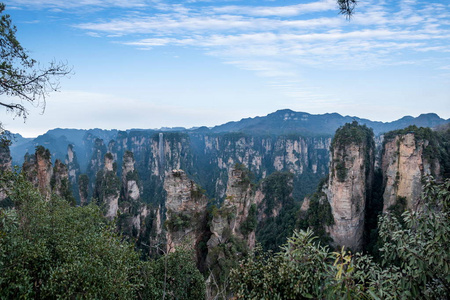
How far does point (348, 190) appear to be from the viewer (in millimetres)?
32531

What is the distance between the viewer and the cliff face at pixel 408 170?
94.8 ft

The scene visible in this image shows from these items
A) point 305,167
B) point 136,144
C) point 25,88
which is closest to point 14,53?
point 25,88

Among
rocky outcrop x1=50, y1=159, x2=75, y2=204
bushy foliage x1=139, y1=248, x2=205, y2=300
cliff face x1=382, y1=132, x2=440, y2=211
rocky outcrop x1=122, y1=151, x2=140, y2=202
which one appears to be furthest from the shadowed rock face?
cliff face x1=382, y1=132, x2=440, y2=211

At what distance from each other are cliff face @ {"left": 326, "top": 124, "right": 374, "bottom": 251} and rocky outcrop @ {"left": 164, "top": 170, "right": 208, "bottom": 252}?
20.1 meters

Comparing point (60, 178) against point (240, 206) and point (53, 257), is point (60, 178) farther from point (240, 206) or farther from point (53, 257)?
point (53, 257)

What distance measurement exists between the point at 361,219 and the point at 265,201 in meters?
26.3

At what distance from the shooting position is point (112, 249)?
8.98 meters

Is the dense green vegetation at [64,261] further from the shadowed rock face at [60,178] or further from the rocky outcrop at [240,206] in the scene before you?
the shadowed rock face at [60,178]

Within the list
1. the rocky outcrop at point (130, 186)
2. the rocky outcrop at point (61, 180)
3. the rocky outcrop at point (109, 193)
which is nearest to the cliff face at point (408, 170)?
the rocky outcrop at point (61, 180)

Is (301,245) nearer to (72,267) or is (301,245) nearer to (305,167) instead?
(72,267)

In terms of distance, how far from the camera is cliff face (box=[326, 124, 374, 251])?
3269 cm

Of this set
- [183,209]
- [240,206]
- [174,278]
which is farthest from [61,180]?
[174,278]

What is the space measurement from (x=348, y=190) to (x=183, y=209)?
22222 mm

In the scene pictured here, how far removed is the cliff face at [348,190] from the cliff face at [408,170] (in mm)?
3245
